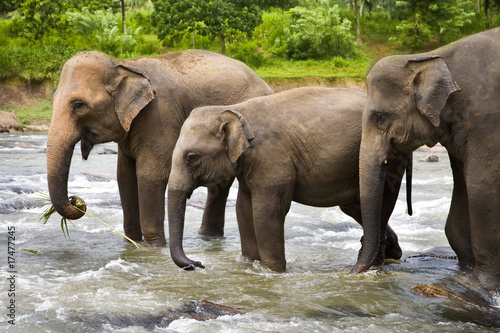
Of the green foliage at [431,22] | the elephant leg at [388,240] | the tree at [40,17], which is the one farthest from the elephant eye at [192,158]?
the green foliage at [431,22]

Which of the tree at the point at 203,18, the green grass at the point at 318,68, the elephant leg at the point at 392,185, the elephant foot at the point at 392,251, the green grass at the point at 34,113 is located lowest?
the green grass at the point at 34,113

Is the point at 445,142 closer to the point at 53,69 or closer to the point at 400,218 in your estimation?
the point at 400,218

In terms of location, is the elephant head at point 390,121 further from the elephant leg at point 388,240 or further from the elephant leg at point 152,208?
the elephant leg at point 152,208

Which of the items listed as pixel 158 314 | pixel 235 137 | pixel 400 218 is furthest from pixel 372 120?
pixel 400 218

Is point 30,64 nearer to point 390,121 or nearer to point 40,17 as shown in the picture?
point 40,17

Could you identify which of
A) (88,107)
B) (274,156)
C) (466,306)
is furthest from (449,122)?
(88,107)

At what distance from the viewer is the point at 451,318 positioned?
201 inches

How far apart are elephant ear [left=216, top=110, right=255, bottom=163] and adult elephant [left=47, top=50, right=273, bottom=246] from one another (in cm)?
137

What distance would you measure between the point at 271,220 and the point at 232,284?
2.08 ft

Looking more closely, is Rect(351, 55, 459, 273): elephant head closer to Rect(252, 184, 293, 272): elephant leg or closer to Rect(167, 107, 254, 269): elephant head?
Rect(252, 184, 293, 272): elephant leg

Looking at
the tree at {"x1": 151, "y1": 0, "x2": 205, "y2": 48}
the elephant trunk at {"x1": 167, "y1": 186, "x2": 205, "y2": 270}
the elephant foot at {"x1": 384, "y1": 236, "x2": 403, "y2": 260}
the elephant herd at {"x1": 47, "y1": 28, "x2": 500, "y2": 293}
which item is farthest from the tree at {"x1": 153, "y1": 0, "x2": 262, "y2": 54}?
the elephant trunk at {"x1": 167, "y1": 186, "x2": 205, "y2": 270}

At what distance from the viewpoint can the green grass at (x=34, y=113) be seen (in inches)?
1234

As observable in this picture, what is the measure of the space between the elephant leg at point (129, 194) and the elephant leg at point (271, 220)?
214cm

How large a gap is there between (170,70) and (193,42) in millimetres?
30547
